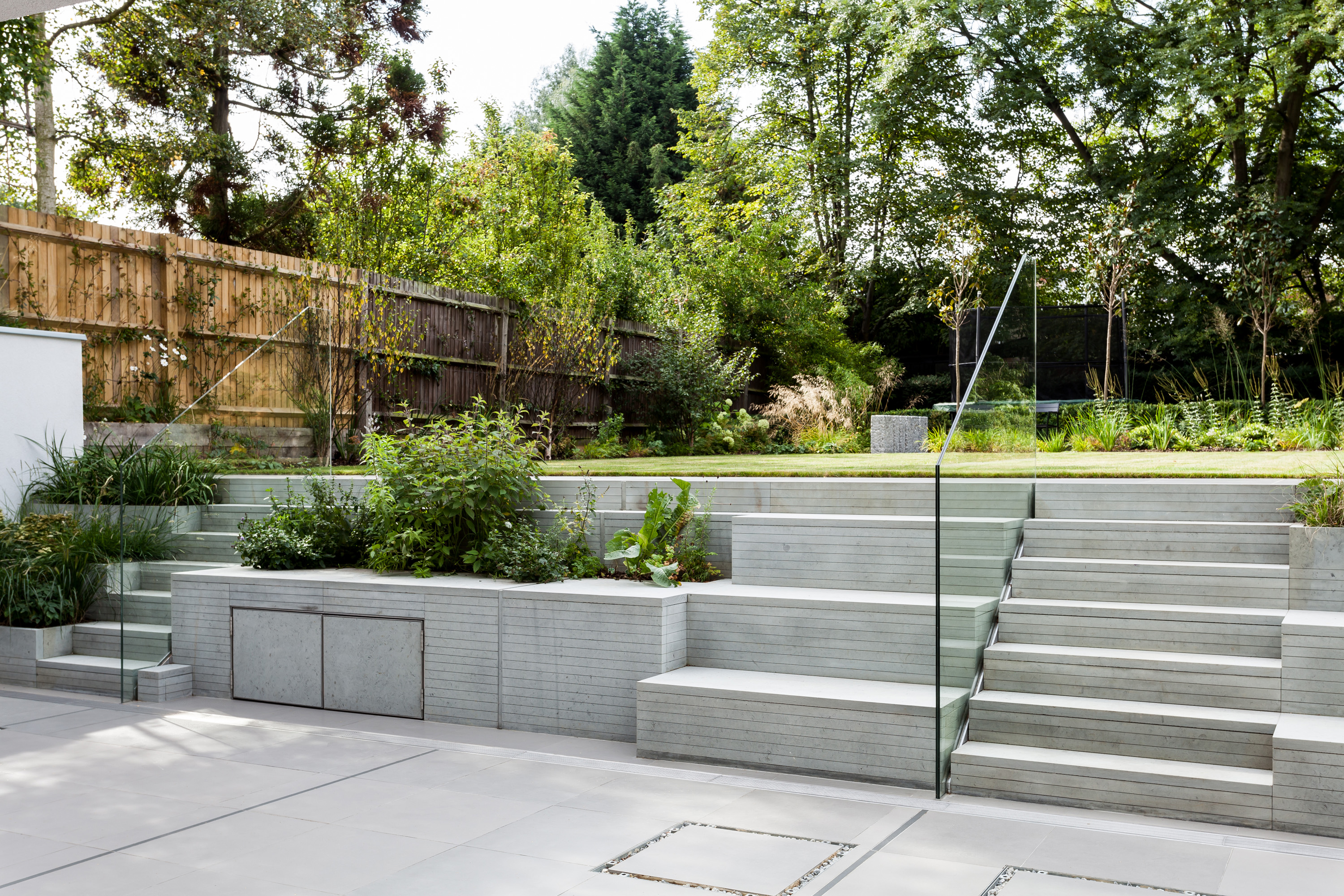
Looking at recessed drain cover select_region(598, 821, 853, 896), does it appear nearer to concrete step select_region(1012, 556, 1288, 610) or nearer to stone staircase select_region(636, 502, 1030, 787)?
stone staircase select_region(636, 502, 1030, 787)

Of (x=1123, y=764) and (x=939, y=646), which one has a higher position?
(x=939, y=646)

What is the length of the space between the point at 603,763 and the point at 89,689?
3407mm

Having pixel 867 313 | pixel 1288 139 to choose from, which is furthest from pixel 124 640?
pixel 867 313

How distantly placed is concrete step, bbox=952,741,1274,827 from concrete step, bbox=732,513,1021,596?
35.1 inches

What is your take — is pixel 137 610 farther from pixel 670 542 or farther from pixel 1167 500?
pixel 1167 500

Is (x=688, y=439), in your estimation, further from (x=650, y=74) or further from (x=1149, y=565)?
(x=650, y=74)

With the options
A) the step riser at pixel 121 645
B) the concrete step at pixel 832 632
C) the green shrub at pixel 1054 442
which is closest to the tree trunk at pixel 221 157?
the step riser at pixel 121 645

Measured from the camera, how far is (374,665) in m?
5.35

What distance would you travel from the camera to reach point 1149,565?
4746 mm

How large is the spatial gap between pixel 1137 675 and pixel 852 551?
1452mm

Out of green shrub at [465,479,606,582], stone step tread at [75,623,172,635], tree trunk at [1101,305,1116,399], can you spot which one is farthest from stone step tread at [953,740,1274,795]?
tree trunk at [1101,305,1116,399]

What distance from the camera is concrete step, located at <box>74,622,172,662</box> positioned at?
19.0ft

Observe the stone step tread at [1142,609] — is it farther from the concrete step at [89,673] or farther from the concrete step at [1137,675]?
the concrete step at [89,673]

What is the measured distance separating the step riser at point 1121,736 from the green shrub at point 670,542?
173 centimetres
